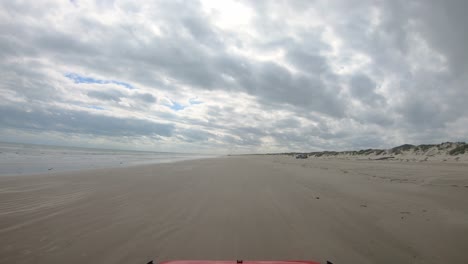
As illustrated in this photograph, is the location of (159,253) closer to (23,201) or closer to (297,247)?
(297,247)

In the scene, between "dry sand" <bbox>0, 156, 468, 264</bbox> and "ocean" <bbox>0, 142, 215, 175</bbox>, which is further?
"ocean" <bbox>0, 142, 215, 175</bbox>

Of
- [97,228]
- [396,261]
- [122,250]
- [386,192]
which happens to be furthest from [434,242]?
[97,228]

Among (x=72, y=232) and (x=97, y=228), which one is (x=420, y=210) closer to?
(x=97, y=228)

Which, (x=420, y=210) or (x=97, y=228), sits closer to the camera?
(x=97, y=228)

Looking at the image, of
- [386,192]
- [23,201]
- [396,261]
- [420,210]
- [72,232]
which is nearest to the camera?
[396,261]

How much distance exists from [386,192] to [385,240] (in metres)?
4.28

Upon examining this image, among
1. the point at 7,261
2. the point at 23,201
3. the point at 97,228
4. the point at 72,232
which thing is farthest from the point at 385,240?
the point at 23,201

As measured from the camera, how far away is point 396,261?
3.46 meters

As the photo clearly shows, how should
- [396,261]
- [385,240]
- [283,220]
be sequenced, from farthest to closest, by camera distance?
[283,220]
[385,240]
[396,261]

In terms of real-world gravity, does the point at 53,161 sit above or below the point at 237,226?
above

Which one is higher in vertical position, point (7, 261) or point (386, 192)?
point (386, 192)

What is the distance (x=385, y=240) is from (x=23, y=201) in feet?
29.7

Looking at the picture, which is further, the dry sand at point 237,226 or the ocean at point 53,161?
the ocean at point 53,161

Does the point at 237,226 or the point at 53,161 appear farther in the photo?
the point at 53,161
